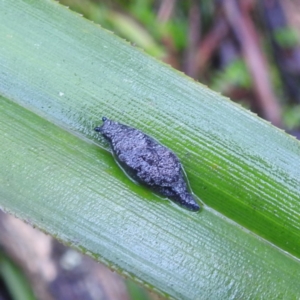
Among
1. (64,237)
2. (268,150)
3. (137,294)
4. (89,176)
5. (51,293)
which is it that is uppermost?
(268,150)

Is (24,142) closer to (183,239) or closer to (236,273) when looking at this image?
(183,239)

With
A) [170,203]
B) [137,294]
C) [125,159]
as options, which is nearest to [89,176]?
[125,159]

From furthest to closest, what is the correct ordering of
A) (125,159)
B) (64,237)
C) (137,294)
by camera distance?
(137,294) < (125,159) < (64,237)

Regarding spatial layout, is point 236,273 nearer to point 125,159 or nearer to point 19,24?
point 125,159

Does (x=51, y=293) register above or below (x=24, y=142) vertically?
below

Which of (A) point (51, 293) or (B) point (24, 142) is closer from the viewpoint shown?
(B) point (24, 142)

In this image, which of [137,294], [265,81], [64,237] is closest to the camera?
[64,237]

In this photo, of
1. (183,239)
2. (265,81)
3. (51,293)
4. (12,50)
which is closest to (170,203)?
(183,239)
